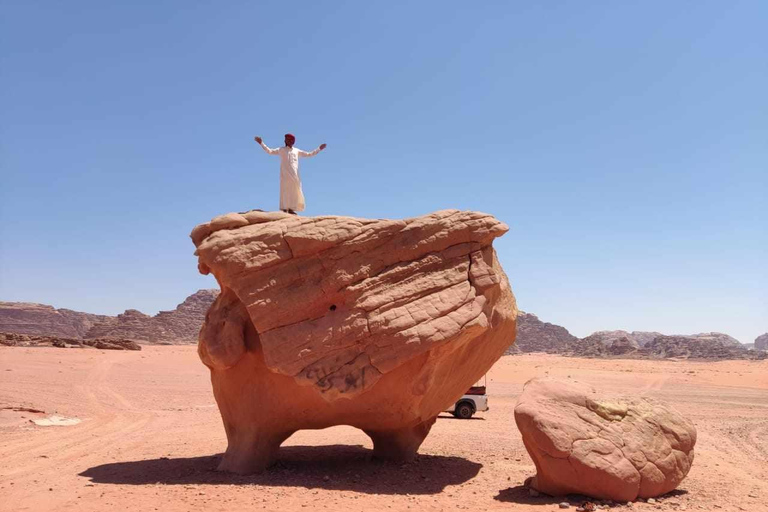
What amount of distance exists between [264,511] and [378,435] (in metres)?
3.80

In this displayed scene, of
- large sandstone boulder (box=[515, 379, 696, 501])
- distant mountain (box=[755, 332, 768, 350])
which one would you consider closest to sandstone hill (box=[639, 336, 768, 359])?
large sandstone boulder (box=[515, 379, 696, 501])

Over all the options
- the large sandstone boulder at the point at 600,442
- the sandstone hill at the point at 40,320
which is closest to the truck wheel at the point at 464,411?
the large sandstone boulder at the point at 600,442

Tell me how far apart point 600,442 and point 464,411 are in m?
11.6

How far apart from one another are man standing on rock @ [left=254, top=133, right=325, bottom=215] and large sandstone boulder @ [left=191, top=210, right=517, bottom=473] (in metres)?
1.06

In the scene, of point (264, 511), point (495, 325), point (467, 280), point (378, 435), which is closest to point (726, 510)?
point (495, 325)

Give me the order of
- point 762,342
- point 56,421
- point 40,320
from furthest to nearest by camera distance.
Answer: point 762,342, point 40,320, point 56,421

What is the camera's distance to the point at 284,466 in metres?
10.2

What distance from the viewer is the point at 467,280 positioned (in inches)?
377

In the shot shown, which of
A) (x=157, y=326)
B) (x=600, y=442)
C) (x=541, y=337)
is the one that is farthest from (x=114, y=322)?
(x=600, y=442)

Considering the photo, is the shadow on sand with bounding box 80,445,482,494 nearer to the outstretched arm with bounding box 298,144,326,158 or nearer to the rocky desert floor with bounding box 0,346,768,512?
the rocky desert floor with bounding box 0,346,768,512

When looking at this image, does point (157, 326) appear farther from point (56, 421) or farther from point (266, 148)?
point (266, 148)

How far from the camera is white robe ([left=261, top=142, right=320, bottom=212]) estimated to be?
1091 centimetres

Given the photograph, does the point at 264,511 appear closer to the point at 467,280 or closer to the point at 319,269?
the point at 319,269

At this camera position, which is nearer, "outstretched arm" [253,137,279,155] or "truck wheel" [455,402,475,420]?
"outstretched arm" [253,137,279,155]
